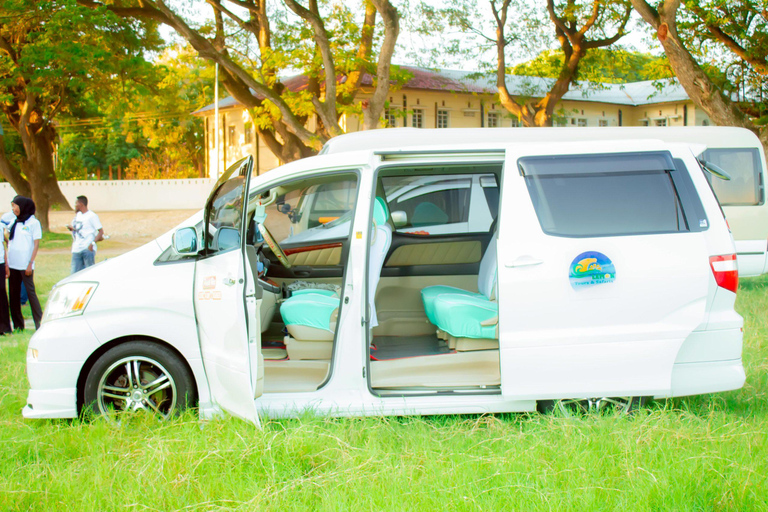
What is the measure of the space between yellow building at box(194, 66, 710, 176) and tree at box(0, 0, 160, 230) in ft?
27.3

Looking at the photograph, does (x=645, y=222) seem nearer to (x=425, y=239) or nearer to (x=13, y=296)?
(x=425, y=239)

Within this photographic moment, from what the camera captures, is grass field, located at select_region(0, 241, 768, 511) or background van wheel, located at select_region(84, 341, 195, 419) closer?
grass field, located at select_region(0, 241, 768, 511)

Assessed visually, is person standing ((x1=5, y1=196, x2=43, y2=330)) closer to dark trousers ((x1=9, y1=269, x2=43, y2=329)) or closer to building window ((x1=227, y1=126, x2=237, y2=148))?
dark trousers ((x1=9, y1=269, x2=43, y2=329))

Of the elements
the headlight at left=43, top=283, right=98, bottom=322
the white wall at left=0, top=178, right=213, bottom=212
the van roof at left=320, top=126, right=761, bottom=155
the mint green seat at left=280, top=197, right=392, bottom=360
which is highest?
the white wall at left=0, top=178, right=213, bottom=212

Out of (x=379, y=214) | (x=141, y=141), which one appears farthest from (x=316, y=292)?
(x=141, y=141)

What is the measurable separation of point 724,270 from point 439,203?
3.49 metres

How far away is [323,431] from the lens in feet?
13.1

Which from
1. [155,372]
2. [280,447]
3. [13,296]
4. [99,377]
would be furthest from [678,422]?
[13,296]

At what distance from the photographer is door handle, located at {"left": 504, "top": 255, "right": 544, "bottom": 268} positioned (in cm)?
414

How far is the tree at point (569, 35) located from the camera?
20.3m

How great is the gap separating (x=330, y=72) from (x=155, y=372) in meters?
11.9

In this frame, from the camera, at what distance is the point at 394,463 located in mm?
3662

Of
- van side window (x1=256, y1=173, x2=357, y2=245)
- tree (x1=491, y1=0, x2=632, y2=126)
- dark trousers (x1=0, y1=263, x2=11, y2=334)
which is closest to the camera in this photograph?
van side window (x1=256, y1=173, x2=357, y2=245)

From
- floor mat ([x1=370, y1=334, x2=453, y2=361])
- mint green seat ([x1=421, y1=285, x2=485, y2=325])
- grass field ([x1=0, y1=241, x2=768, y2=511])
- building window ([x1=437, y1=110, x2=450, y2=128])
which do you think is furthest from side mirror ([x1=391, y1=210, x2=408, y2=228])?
building window ([x1=437, y1=110, x2=450, y2=128])
